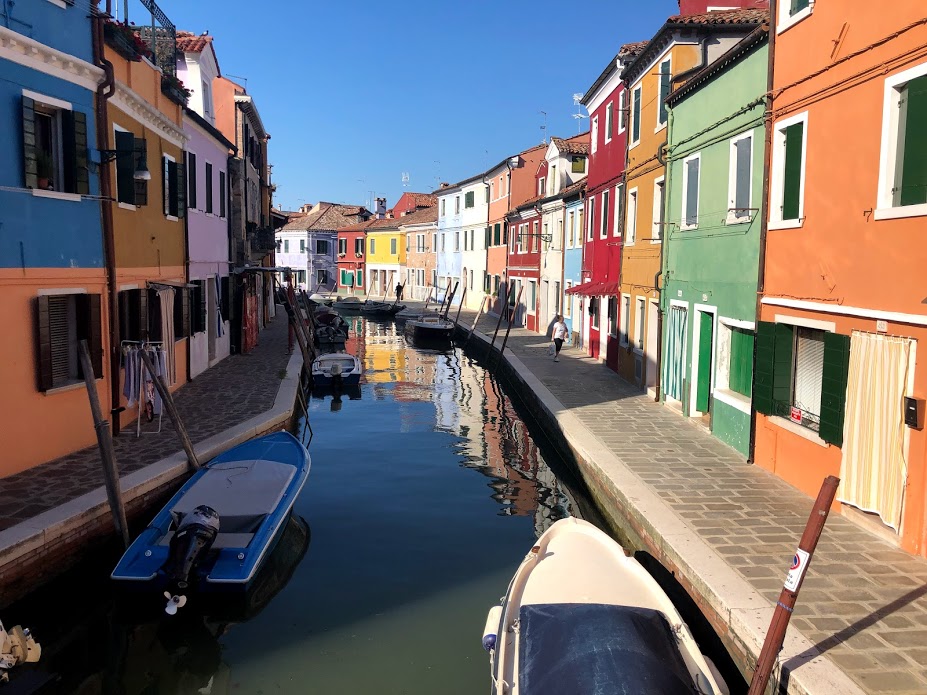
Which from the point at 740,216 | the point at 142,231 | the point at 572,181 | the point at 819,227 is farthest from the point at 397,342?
the point at 819,227

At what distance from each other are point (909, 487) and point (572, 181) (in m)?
24.2

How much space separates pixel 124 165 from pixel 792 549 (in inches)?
424

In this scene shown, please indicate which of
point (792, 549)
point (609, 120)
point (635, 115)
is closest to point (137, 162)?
point (792, 549)

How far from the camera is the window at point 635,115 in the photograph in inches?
706

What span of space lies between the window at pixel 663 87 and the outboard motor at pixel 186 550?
1229 cm

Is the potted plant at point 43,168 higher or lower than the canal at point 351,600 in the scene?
higher

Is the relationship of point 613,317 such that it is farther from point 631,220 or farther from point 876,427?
point 876,427

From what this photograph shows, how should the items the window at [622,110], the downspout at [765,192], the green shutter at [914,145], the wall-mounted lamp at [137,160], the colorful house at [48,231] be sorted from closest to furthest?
the green shutter at [914,145] < the colorful house at [48,231] < the downspout at [765,192] < the wall-mounted lamp at [137,160] < the window at [622,110]

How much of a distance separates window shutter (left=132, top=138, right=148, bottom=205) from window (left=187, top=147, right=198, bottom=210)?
4.30 meters

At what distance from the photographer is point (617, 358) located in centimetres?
2014

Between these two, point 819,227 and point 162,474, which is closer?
point 819,227

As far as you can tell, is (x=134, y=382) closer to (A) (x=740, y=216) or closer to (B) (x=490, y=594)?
(B) (x=490, y=594)

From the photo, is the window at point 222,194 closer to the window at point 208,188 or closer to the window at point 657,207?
the window at point 208,188

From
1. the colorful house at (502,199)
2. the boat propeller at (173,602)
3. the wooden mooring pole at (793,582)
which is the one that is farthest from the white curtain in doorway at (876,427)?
the colorful house at (502,199)
